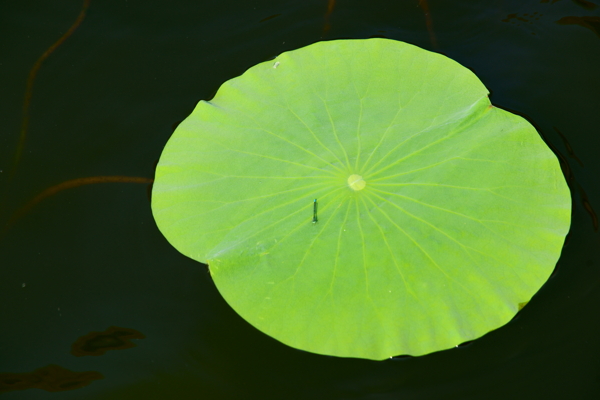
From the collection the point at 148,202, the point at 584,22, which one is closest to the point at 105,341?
the point at 148,202

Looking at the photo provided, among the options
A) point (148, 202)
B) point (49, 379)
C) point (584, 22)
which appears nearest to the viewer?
point (49, 379)

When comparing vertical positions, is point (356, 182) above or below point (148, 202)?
below

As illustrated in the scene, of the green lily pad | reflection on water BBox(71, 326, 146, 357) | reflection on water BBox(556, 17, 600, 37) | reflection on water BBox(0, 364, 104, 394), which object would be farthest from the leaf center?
reflection on water BBox(556, 17, 600, 37)

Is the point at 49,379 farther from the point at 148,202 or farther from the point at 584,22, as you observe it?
the point at 584,22

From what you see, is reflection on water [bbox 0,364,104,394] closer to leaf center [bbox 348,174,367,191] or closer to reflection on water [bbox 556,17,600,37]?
leaf center [bbox 348,174,367,191]

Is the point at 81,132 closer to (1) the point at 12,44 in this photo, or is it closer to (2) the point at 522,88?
(1) the point at 12,44

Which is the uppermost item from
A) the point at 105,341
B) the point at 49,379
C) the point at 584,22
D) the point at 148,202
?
the point at 584,22
